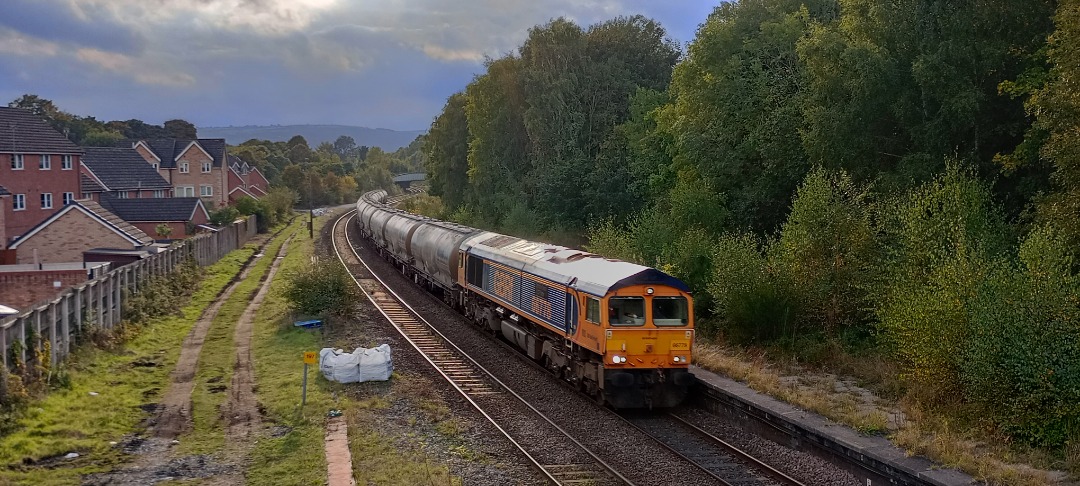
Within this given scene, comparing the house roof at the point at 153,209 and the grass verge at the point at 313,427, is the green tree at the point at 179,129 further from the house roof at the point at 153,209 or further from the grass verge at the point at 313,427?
the grass verge at the point at 313,427

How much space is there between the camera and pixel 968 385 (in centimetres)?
1546

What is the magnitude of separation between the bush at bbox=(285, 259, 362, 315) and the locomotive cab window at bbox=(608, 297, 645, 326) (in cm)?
1407

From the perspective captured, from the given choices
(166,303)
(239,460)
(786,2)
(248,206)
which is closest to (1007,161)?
(786,2)

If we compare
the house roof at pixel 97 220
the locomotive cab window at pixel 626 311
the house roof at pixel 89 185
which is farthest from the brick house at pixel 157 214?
the locomotive cab window at pixel 626 311

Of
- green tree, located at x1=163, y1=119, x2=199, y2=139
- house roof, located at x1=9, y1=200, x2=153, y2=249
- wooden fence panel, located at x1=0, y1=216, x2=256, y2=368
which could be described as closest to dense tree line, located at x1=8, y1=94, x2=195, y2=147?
green tree, located at x1=163, y1=119, x2=199, y2=139

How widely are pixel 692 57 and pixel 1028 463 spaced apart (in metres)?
27.4

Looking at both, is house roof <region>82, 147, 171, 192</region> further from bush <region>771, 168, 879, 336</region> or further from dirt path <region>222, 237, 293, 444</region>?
bush <region>771, 168, 879, 336</region>

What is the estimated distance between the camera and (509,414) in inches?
713

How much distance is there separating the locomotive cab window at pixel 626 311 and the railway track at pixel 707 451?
6.77ft

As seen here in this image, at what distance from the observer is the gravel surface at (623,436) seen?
47.3 feet

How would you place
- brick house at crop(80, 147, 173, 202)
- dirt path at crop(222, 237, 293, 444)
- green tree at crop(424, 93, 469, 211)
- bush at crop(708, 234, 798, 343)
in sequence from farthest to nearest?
green tree at crop(424, 93, 469, 211) → brick house at crop(80, 147, 173, 202) → bush at crop(708, 234, 798, 343) → dirt path at crop(222, 237, 293, 444)

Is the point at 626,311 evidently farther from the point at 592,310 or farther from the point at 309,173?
the point at 309,173

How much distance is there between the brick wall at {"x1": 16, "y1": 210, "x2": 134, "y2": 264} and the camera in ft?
135

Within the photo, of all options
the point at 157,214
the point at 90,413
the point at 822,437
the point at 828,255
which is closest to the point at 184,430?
the point at 90,413
